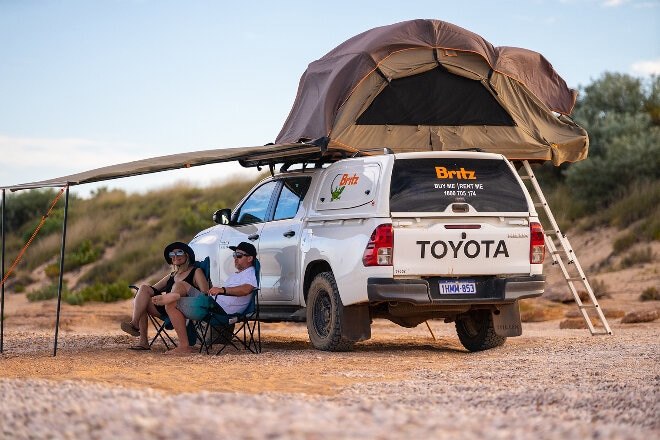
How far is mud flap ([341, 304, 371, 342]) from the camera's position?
38.7 ft

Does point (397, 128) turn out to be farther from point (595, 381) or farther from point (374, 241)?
point (595, 381)

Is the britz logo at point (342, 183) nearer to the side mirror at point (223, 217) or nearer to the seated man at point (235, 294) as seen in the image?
the seated man at point (235, 294)

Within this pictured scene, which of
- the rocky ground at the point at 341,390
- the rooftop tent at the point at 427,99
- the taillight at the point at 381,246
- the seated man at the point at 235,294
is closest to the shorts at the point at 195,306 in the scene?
the seated man at the point at 235,294

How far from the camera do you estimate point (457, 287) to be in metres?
11.5

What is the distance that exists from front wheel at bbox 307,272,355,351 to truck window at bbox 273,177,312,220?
111 centimetres

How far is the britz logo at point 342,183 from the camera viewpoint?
11891mm

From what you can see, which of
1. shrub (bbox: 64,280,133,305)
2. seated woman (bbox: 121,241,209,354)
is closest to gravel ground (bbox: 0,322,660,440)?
seated woman (bbox: 121,241,209,354)

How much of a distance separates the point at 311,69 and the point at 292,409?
9.82m

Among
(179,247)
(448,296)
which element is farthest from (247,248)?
(448,296)

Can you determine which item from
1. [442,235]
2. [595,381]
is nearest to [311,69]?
[442,235]

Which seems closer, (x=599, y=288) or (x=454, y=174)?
(x=454, y=174)

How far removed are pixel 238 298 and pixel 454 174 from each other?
280 cm

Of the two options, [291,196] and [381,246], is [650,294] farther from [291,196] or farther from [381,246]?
Answer: [381,246]

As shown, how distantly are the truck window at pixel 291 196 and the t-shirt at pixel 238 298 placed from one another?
1.06 meters
